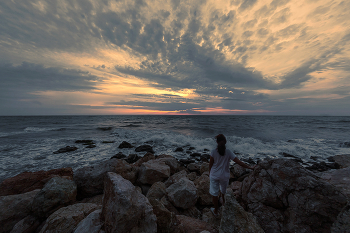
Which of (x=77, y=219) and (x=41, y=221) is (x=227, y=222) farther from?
(x=41, y=221)

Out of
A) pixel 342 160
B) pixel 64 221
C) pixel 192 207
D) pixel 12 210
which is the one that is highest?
pixel 64 221

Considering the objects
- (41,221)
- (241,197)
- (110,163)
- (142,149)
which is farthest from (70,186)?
(142,149)

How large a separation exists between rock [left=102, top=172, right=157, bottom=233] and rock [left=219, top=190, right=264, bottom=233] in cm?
139

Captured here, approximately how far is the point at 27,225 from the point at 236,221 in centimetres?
533

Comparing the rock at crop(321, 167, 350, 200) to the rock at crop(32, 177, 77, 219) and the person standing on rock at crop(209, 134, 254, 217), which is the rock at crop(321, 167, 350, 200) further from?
the rock at crop(32, 177, 77, 219)

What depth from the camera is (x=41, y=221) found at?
12.7ft

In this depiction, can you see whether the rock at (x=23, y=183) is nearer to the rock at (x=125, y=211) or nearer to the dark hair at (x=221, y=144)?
the rock at (x=125, y=211)

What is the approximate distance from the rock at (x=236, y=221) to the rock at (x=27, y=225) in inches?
193

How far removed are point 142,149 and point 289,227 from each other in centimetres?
1302

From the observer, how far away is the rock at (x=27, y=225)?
3562 mm

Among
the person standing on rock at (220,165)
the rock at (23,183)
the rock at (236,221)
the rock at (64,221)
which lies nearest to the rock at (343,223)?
the rock at (236,221)

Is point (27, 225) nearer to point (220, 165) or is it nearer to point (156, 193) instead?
point (156, 193)

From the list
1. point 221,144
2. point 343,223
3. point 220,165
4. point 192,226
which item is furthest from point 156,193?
point 343,223

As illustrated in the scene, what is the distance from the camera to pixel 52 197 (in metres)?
4.04
